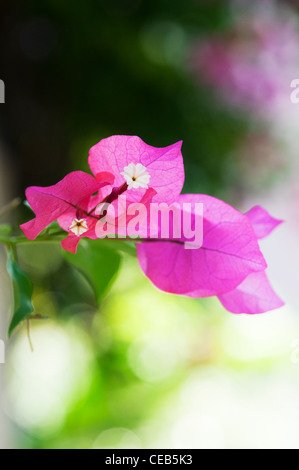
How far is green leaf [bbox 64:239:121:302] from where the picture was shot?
0.30m

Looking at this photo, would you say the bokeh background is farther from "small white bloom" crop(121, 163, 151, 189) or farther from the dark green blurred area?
"small white bloom" crop(121, 163, 151, 189)

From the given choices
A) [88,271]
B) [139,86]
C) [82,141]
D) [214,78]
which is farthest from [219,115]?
[88,271]

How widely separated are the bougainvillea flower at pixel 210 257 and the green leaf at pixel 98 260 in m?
0.04

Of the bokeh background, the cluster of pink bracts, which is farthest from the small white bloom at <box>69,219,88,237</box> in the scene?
the bokeh background

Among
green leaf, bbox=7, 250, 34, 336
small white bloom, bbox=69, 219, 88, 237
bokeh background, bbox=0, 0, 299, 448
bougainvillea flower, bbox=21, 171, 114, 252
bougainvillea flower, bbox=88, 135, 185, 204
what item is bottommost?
green leaf, bbox=7, 250, 34, 336

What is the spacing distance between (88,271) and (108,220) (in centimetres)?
7

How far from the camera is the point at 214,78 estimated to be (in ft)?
3.81

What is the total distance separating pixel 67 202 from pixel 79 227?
0.04 ft

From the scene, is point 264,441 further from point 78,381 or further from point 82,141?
point 82,141

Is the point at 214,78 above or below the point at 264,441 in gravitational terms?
above

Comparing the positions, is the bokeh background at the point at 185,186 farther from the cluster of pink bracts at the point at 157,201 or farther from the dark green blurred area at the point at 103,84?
the cluster of pink bracts at the point at 157,201

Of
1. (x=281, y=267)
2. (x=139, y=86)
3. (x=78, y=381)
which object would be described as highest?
(x=139, y=86)

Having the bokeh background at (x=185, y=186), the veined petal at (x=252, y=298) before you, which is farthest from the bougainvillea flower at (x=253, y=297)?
the bokeh background at (x=185, y=186)

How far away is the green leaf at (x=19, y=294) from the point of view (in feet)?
0.75
